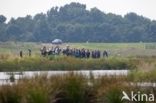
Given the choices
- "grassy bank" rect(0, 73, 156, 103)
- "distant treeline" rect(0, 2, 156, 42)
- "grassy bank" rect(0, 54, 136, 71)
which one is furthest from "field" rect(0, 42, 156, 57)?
"grassy bank" rect(0, 73, 156, 103)

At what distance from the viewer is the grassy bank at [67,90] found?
1459cm

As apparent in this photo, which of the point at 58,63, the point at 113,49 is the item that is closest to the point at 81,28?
the point at 113,49

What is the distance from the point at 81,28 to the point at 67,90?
299ft

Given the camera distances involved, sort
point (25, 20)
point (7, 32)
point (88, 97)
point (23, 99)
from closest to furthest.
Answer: point (23, 99) → point (88, 97) → point (7, 32) → point (25, 20)

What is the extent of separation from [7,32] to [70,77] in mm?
89689

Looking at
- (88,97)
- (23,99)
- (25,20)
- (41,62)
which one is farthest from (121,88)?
(25,20)

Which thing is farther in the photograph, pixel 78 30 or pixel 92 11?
pixel 92 11

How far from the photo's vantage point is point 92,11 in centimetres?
12088

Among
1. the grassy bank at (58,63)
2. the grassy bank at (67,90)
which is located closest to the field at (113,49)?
the grassy bank at (58,63)

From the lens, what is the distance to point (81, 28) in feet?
349

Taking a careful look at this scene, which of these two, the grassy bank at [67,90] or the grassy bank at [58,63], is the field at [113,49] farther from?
the grassy bank at [67,90]

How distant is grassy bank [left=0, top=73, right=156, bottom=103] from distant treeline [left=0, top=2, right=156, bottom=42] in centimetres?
8509

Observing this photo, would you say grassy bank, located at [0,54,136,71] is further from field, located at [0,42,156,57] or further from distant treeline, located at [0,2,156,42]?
distant treeline, located at [0,2,156,42]

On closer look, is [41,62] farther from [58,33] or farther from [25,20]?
[25,20]
